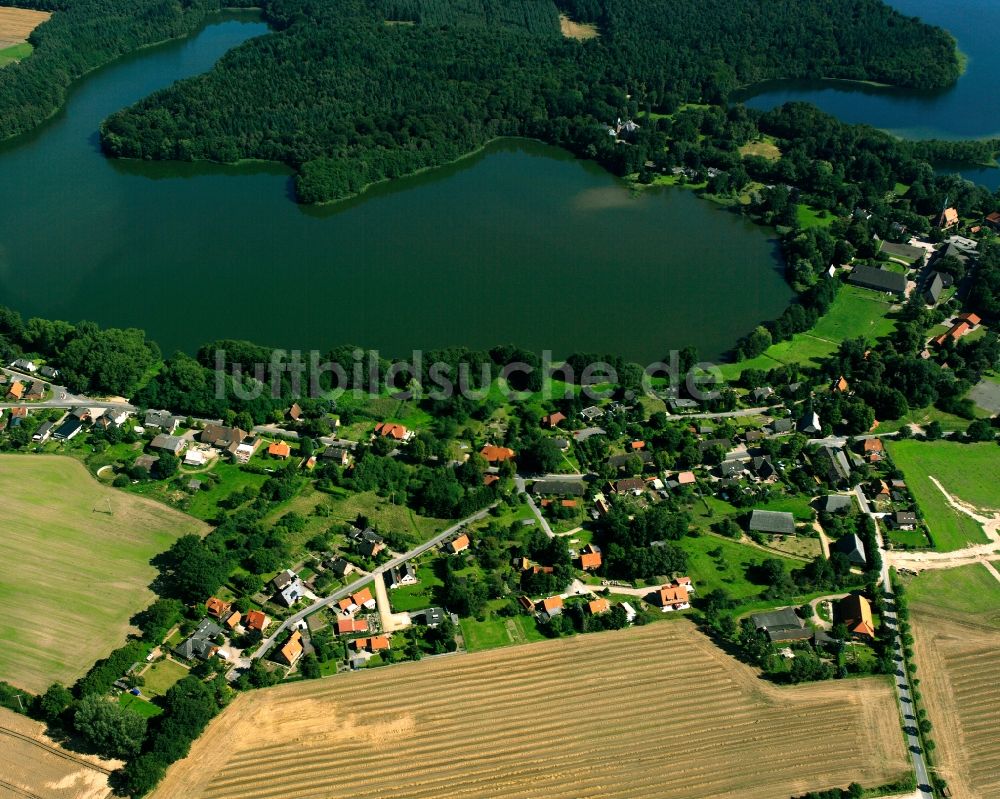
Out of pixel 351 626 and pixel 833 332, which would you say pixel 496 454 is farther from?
pixel 833 332

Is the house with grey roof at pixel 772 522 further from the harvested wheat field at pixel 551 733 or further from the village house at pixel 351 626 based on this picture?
the village house at pixel 351 626

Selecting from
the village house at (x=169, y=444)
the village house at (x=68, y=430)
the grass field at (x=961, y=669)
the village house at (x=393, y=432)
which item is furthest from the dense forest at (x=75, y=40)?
the grass field at (x=961, y=669)

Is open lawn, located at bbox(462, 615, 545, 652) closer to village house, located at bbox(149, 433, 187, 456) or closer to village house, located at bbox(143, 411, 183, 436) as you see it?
village house, located at bbox(149, 433, 187, 456)

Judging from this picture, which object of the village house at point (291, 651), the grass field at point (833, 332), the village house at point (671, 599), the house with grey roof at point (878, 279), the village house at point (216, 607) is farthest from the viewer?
the house with grey roof at point (878, 279)

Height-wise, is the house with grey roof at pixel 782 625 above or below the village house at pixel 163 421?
above

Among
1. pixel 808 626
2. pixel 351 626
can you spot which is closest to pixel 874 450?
pixel 808 626

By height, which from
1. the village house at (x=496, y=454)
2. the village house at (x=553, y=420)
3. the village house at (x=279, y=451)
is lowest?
the village house at (x=279, y=451)

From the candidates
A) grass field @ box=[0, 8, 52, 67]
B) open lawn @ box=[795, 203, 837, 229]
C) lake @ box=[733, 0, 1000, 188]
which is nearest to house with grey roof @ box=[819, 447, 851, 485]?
open lawn @ box=[795, 203, 837, 229]
